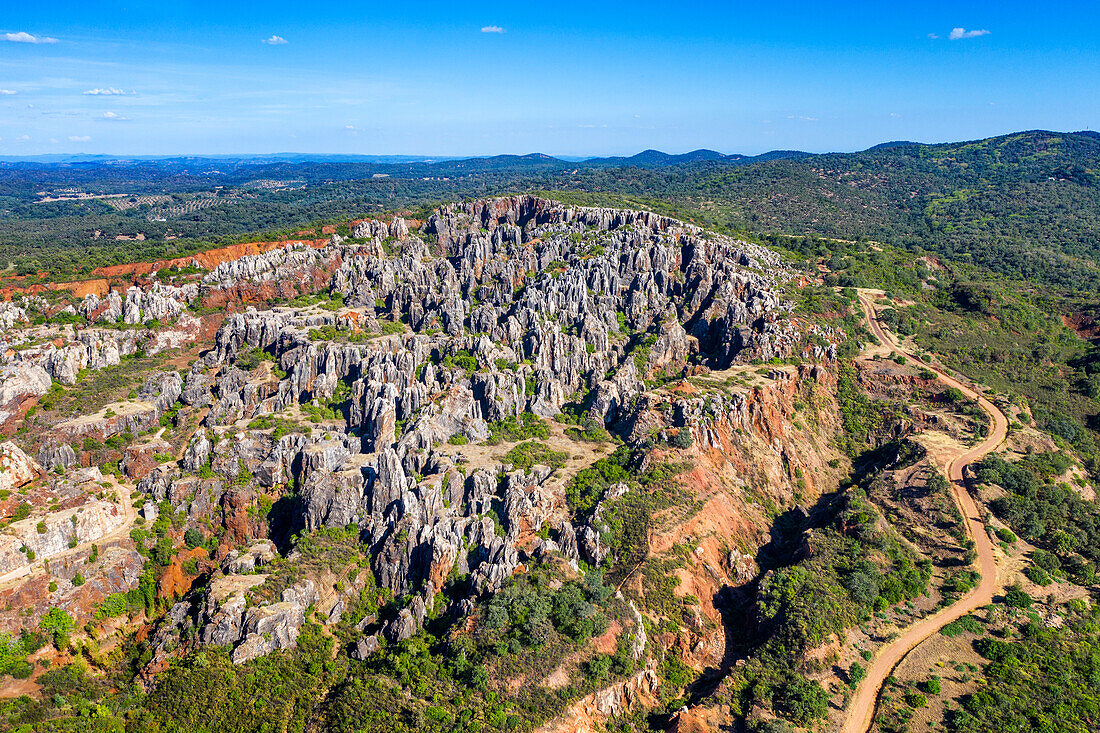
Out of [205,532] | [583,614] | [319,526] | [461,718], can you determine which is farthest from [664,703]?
[205,532]

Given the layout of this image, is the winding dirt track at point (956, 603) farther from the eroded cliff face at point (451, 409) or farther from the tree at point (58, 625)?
the tree at point (58, 625)

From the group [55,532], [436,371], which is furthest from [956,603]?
[55,532]

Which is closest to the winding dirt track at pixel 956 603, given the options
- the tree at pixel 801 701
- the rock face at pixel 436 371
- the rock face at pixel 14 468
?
the tree at pixel 801 701

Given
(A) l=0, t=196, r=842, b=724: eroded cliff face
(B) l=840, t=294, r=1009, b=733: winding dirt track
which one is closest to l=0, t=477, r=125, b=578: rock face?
(A) l=0, t=196, r=842, b=724: eroded cliff face

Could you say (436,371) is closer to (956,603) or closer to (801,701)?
(801,701)

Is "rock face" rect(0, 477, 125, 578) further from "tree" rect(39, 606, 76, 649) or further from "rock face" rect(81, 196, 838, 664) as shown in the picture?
"rock face" rect(81, 196, 838, 664)

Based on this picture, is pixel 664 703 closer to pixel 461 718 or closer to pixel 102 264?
pixel 461 718

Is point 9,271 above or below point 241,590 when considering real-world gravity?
above
